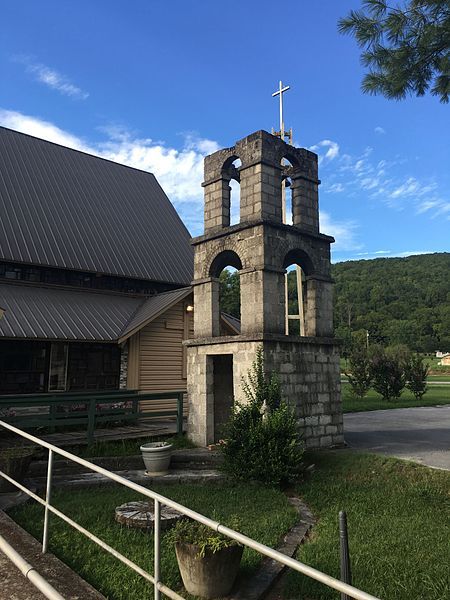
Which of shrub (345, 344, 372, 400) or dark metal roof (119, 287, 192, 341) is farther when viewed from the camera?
shrub (345, 344, 372, 400)

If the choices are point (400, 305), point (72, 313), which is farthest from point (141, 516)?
point (400, 305)

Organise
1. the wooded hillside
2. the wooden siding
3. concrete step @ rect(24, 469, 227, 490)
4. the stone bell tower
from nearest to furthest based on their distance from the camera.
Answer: concrete step @ rect(24, 469, 227, 490) < the stone bell tower < the wooden siding < the wooded hillside

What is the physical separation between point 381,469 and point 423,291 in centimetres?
9711

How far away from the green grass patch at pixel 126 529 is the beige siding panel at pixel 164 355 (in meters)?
7.59

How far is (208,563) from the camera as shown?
4.64 meters

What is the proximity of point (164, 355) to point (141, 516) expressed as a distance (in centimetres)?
1055

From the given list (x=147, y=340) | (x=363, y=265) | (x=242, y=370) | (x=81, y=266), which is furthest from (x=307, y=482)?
(x=363, y=265)

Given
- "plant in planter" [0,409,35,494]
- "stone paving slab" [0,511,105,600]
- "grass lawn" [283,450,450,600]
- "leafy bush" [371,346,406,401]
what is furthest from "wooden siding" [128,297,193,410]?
"leafy bush" [371,346,406,401]

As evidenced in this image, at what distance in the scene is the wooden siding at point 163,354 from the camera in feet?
53.7

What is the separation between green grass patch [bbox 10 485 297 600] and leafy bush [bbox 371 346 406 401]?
17792 millimetres

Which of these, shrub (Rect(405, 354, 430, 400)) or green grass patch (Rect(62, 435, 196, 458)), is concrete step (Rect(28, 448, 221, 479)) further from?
shrub (Rect(405, 354, 430, 400))

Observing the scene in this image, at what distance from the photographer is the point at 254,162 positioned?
1186 cm

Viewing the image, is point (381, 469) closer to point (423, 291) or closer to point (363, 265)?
point (423, 291)

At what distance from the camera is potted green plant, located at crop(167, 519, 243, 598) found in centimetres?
465
